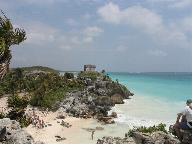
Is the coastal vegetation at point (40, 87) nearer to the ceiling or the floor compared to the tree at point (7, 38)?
nearer to the floor

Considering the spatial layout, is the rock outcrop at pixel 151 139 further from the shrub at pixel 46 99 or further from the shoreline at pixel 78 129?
the shrub at pixel 46 99

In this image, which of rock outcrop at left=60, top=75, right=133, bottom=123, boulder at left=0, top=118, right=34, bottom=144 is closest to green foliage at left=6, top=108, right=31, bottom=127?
rock outcrop at left=60, top=75, right=133, bottom=123

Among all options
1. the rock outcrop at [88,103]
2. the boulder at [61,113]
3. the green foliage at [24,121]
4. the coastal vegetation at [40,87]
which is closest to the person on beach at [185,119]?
the green foliage at [24,121]

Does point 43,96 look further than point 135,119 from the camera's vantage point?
Yes

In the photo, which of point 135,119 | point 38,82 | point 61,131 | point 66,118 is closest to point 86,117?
point 66,118

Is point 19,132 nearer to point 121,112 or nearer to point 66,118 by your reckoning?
point 66,118

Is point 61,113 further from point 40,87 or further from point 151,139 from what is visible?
point 151,139

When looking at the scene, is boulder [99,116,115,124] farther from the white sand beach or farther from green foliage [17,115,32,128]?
green foliage [17,115,32,128]

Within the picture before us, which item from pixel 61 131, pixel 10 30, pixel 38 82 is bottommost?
pixel 61 131

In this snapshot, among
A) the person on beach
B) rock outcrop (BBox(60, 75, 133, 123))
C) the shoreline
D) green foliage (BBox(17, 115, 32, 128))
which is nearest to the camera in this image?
the person on beach

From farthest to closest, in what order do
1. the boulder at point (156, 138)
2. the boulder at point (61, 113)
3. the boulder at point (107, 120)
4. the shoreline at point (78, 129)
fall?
1. the boulder at point (61, 113)
2. the boulder at point (107, 120)
3. the shoreline at point (78, 129)
4. the boulder at point (156, 138)

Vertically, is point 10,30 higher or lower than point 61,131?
higher

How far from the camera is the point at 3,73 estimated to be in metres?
19.6

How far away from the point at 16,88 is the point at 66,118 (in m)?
14.5
